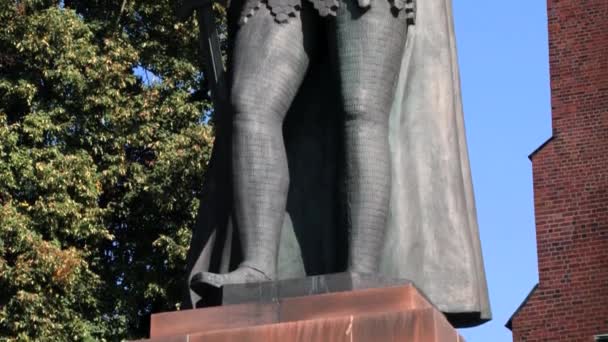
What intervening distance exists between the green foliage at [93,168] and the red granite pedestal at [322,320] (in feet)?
39.5

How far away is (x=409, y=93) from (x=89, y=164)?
515 inches

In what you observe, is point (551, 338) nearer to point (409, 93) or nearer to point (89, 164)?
point (89, 164)

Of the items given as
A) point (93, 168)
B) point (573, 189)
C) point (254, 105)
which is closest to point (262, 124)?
point (254, 105)

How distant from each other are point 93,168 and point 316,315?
1375 cm

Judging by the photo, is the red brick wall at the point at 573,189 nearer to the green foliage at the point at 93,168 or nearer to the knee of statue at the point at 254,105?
the green foliage at the point at 93,168

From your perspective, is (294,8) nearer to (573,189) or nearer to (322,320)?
(322,320)

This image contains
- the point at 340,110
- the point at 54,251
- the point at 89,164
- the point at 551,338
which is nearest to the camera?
the point at 340,110

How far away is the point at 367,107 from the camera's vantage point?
6.83 metres

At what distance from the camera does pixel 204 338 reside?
635cm

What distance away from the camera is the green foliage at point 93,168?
18609mm

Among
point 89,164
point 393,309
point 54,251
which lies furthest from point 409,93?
point 89,164

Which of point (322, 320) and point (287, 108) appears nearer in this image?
point (322, 320)

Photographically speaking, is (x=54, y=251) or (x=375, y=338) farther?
(x=54, y=251)

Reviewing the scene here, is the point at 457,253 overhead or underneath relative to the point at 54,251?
underneath
